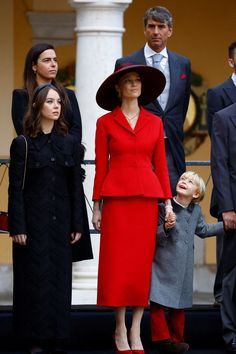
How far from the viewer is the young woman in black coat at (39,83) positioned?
36.1ft

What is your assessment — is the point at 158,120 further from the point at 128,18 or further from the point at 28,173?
the point at 128,18

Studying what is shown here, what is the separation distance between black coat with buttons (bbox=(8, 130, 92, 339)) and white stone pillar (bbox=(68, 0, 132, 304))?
388cm

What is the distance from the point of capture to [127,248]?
10773 mm

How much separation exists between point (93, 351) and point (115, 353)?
0.24 meters

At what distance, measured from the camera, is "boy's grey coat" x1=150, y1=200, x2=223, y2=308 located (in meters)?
10.9

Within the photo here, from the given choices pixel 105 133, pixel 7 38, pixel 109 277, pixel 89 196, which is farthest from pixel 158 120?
pixel 7 38

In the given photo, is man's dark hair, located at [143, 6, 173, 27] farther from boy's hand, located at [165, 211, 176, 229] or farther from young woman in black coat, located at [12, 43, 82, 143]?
boy's hand, located at [165, 211, 176, 229]

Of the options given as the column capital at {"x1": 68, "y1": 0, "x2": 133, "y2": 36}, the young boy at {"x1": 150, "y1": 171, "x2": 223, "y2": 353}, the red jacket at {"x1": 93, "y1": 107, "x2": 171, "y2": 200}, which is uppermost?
the column capital at {"x1": 68, "y1": 0, "x2": 133, "y2": 36}

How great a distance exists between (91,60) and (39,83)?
148 inches

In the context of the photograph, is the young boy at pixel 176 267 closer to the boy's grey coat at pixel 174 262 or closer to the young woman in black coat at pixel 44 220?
the boy's grey coat at pixel 174 262

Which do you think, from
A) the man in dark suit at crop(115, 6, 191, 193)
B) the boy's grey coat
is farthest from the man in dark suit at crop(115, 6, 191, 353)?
the boy's grey coat

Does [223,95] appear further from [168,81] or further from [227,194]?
[227,194]

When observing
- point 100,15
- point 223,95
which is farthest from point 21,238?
point 100,15

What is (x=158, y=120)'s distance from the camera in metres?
10.9
